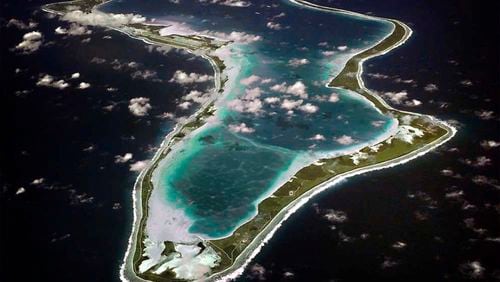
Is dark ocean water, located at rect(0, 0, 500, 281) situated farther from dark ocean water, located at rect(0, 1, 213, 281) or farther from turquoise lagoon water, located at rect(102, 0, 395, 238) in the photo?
turquoise lagoon water, located at rect(102, 0, 395, 238)

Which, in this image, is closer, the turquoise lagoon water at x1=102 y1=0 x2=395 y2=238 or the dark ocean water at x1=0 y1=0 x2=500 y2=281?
the dark ocean water at x1=0 y1=0 x2=500 y2=281

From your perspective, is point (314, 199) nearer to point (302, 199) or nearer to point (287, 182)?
point (302, 199)

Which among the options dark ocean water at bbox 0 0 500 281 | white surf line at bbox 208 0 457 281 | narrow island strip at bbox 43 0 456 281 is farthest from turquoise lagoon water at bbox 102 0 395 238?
dark ocean water at bbox 0 0 500 281

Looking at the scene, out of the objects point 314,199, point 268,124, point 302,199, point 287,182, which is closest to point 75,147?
point 268,124

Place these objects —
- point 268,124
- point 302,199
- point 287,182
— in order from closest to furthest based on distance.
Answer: point 302,199
point 287,182
point 268,124

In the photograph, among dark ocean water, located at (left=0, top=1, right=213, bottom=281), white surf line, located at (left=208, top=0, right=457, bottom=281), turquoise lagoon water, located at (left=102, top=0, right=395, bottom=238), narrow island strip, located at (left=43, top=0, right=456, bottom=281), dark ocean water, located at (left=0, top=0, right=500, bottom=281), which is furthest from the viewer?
turquoise lagoon water, located at (left=102, top=0, right=395, bottom=238)
